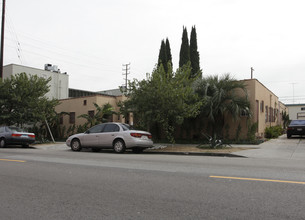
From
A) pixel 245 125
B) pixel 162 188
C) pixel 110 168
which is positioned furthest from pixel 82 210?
pixel 245 125

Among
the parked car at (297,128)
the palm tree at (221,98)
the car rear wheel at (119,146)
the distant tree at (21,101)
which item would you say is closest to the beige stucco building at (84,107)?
the distant tree at (21,101)

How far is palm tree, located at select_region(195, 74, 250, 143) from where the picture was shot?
15.8 m

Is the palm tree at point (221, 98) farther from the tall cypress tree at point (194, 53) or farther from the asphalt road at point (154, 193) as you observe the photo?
the tall cypress tree at point (194, 53)

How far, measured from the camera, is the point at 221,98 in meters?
16.2

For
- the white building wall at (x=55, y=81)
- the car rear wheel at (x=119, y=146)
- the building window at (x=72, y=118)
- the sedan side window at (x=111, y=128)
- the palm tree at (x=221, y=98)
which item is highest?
the white building wall at (x=55, y=81)

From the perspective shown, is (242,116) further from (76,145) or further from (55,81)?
(55,81)

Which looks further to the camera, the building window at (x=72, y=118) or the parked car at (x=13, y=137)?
the building window at (x=72, y=118)

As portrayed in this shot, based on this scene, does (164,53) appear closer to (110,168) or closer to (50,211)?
(110,168)

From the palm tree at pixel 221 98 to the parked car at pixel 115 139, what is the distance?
4.55 metres

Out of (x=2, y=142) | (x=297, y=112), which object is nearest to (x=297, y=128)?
(x=2, y=142)

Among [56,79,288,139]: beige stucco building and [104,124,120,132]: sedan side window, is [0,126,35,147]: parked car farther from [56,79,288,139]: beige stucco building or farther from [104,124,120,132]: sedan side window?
[104,124,120,132]: sedan side window

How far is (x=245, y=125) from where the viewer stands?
16.7 metres

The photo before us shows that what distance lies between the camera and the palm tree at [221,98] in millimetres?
15844

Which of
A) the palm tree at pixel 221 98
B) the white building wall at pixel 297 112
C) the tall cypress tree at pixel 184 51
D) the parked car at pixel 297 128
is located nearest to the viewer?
the palm tree at pixel 221 98
